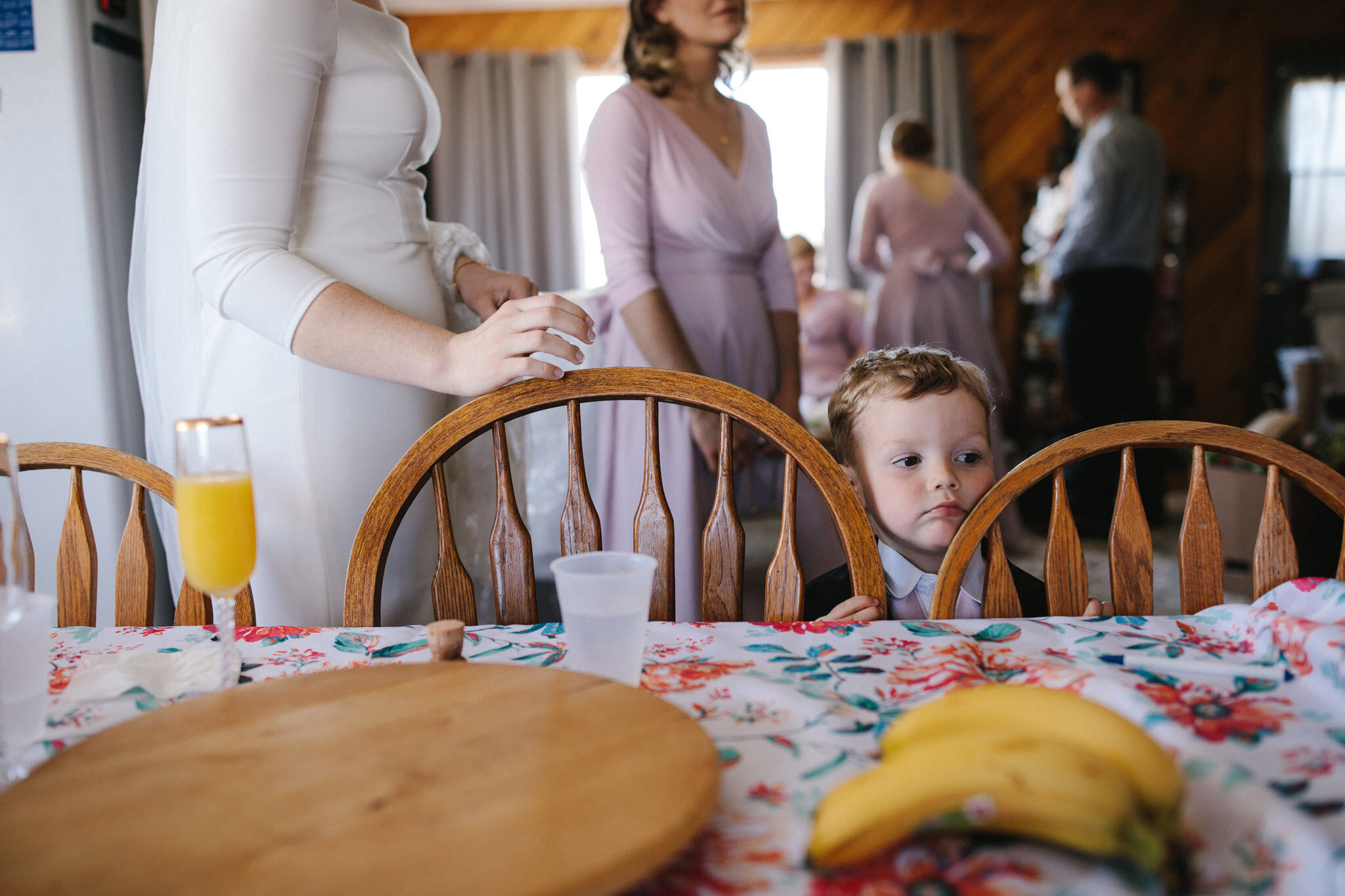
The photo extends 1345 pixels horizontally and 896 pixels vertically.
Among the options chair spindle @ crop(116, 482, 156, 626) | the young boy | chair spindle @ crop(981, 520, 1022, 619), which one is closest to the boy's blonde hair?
the young boy

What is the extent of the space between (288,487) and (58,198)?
0.91m

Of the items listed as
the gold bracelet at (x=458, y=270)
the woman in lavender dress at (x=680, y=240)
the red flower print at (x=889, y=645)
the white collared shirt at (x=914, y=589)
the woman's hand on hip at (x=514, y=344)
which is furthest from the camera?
the woman in lavender dress at (x=680, y=240)

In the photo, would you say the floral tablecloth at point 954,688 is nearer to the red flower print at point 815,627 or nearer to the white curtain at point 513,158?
the red flower print at point 815,627

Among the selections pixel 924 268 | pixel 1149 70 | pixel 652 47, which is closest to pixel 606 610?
pixel 652 47

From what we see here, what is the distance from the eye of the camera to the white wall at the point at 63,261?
60.3 inches

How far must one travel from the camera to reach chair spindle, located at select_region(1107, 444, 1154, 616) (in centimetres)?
93

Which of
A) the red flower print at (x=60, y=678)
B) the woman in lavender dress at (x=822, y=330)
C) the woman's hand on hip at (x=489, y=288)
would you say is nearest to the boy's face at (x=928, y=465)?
the woman's hand on hip at (x=489, y=288)

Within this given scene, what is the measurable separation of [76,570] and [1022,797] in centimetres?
102

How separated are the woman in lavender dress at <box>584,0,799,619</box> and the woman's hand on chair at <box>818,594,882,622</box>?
2.20 feet

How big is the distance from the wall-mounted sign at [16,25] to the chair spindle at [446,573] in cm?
122

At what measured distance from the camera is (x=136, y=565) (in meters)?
1.00

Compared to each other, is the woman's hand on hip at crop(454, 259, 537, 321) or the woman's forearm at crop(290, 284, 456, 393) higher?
the woman's hand on hip at crop(454, 259, 537, 321)

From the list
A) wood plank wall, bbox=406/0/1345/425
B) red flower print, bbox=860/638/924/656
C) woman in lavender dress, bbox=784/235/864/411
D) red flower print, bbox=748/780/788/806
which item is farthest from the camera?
wood plank wall, bbox=406/0/1345/425

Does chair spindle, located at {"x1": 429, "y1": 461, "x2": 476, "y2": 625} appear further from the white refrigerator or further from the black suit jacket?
the white refrigerator
